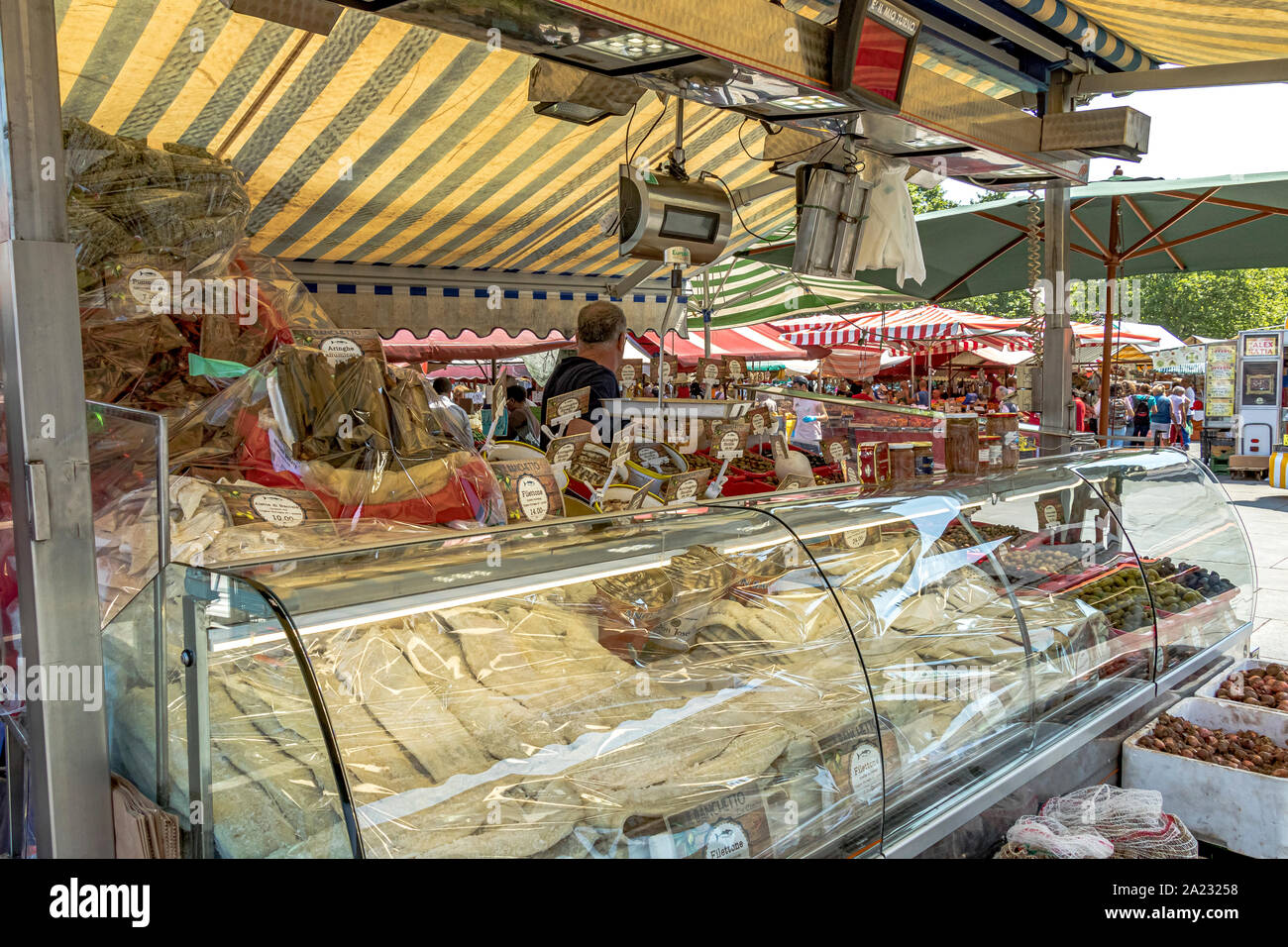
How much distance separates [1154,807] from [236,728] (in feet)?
7.83

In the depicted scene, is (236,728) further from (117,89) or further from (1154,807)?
(117,89)

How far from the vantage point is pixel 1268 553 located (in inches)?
304

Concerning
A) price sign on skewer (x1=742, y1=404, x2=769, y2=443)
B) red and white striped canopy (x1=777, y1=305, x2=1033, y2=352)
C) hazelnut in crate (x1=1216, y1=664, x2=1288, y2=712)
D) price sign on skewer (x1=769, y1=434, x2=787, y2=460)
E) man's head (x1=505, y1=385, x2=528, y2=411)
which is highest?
red and white striped canopy (x1=777, y1=305, x2=1033, y2=352)

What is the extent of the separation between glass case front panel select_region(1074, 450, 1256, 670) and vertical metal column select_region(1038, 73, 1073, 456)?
0.68 meters

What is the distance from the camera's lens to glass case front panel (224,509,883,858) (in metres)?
1.42

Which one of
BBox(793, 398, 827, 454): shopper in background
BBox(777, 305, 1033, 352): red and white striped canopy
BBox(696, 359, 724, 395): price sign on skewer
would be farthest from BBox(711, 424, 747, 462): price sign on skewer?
BBox(777, 305, 1033, 352): red and white striped canopy

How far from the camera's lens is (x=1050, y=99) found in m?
4.41

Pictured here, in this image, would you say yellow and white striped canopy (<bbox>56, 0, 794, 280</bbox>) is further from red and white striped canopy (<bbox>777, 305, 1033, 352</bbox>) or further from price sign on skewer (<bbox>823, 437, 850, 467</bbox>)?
red and white striped canopy (<bbox>777, 305, 1033, 352</bbox>)

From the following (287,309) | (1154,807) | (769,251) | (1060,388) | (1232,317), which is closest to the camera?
(1154,807)

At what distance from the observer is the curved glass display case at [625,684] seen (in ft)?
4.33

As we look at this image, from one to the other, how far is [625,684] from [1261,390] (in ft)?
52.1

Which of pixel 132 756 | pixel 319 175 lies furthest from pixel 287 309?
pixel 319 175

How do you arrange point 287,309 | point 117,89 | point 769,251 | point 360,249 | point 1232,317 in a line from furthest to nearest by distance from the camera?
point 1232,317 < point 769,251 < point 360,249 < point 117,89 < point 287,309

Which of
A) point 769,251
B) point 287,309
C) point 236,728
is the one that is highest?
point 769,251
